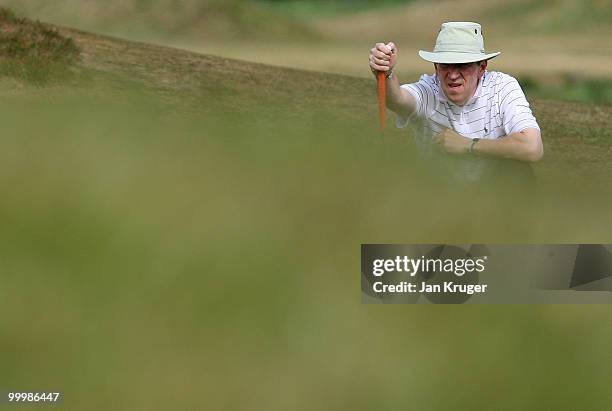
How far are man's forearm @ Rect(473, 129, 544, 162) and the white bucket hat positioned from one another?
0.60 meters

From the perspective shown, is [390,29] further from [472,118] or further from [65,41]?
[472,118]

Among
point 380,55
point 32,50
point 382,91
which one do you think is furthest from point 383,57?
point 32,50

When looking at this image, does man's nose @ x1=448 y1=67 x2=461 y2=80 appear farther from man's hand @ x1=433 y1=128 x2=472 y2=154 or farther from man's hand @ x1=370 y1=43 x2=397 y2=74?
man's hand @ x1=370 y1=43 x2=397 y2=74

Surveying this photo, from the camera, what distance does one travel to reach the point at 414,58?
3244 centimetres

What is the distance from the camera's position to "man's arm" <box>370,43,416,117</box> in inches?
306

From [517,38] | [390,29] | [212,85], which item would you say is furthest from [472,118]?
[390,29]

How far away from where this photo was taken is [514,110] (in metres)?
8.20

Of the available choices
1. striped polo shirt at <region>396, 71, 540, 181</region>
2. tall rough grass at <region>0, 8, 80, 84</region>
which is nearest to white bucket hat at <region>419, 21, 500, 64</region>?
striped polo shirt at <region>396, 71, 540, 181</region>

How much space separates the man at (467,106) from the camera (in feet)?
26.3

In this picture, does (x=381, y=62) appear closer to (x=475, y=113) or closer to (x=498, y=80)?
(x=475, y=113)

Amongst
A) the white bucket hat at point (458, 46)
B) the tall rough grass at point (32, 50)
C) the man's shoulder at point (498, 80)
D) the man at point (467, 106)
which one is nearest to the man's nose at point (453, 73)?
the man at point (467, 106)

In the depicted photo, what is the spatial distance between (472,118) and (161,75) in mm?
4958

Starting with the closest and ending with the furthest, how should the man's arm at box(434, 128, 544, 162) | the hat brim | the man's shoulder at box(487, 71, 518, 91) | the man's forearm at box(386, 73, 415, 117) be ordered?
the hat brim, the man's arm at box(434, 128, 544, 162), the man's forearm at box(386, 73, 415, 117), the man's shoulder at box(487, 71, 518, 91)

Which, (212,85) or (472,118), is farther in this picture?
(212,85)
